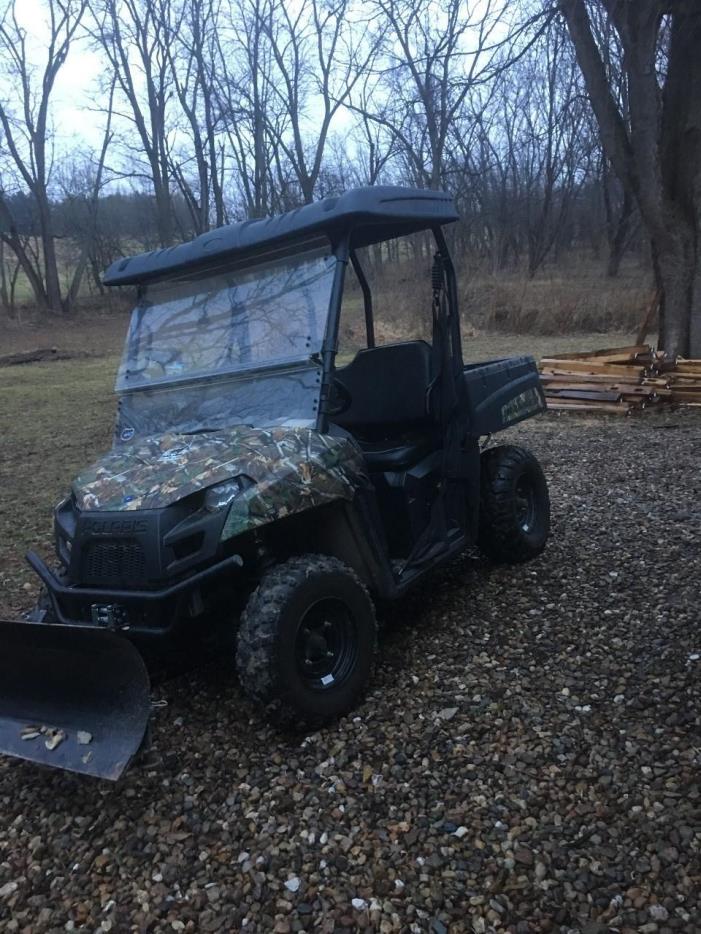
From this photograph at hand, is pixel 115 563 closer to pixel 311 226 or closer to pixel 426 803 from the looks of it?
pixel 426 803

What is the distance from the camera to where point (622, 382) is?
10.1 metres

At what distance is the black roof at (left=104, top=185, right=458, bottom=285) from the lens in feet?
11.3

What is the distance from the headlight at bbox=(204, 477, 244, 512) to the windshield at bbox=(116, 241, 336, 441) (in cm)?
58

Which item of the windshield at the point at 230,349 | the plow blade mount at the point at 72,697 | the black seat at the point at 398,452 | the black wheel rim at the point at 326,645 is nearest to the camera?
the plow blade mount at the point at 72,697

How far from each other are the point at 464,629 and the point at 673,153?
973 centimetres

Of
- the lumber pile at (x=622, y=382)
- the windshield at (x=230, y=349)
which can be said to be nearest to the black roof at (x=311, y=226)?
the windshield at (x=230, y=349)

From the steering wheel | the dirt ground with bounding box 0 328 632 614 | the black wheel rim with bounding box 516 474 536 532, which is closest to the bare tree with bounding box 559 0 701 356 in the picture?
the dirt ground with bounding box 0 328 632 614

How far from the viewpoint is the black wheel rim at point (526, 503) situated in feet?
16.0

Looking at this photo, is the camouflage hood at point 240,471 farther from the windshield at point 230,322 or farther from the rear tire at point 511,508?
the rear tire at point 511,508

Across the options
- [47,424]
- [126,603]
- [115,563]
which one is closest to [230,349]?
[115,563]

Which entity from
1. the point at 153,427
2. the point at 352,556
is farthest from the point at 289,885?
the point at 153,427

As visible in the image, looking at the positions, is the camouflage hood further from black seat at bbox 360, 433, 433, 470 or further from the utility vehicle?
black seat at bbox 360, 433, 433, 470

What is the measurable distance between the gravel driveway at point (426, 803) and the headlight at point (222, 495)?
0.98 m

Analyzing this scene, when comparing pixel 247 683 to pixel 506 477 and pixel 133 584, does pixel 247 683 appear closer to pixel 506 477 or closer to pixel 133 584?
pixel 133 584
